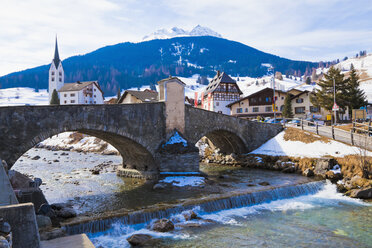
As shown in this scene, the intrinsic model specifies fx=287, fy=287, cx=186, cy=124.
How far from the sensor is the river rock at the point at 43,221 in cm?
1145

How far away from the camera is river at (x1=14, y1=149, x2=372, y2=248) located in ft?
38.8

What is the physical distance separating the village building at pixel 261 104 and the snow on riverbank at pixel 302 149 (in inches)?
1117

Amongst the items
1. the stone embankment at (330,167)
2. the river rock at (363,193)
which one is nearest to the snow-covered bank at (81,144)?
the stone embankment at (330,167)

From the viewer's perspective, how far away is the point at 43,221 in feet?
38.0

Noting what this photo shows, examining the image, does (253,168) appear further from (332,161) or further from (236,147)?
(332,161)

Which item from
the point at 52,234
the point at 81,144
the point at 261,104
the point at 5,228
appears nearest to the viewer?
the point at 5,228

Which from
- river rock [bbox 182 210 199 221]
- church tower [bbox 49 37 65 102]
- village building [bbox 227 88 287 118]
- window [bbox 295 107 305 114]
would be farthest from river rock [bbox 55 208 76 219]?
church tower [bbox 49 37 65 102]

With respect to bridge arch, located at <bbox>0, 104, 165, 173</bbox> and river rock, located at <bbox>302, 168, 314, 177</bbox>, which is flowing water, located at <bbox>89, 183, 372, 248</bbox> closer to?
river rock, located at <bbox>302, 168, 314, 177</bbox>

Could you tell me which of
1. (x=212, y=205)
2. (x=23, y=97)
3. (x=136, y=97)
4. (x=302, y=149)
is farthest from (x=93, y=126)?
(x=23, y=97)

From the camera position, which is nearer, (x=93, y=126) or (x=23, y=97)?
(x=93, y=126)

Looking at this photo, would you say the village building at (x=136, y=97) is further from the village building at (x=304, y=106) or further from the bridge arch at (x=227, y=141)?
the village building at (x=304, y=106)

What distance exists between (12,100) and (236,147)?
149853 millimetres

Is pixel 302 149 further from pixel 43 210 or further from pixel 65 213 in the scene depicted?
pixel 43 210

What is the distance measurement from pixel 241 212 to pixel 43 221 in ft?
31.4
